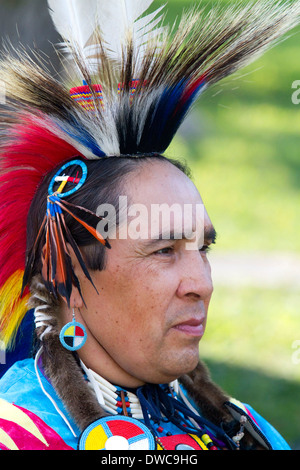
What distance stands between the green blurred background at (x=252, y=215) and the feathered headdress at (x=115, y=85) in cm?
17

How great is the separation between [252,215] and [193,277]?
6103mm

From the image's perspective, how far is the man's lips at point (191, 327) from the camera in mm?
2320

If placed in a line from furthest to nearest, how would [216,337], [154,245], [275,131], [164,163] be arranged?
[275,131], [216,337], [164,163], [154,245]

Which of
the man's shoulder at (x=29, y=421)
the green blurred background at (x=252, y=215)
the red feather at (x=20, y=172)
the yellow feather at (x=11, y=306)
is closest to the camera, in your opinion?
the man's shoulder at (x=29, y=421)

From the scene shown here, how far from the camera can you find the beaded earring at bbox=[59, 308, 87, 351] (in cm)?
231

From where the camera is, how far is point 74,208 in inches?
92.7

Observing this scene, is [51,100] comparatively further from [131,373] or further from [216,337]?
[216,337]

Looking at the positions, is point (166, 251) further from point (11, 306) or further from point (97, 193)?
point (11, 306)

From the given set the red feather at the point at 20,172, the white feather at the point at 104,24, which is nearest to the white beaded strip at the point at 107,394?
the red feather at the point at 20,172

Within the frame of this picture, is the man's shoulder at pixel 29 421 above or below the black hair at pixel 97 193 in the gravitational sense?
Result: below

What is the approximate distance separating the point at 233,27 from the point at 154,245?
85 centimetres

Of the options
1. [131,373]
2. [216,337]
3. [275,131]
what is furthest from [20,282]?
[275,131]

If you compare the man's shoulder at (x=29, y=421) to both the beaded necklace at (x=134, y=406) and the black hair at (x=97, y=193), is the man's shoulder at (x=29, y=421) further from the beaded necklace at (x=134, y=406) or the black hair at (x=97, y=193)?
the black hair at (x=97, y=193)

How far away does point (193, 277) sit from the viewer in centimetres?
231
